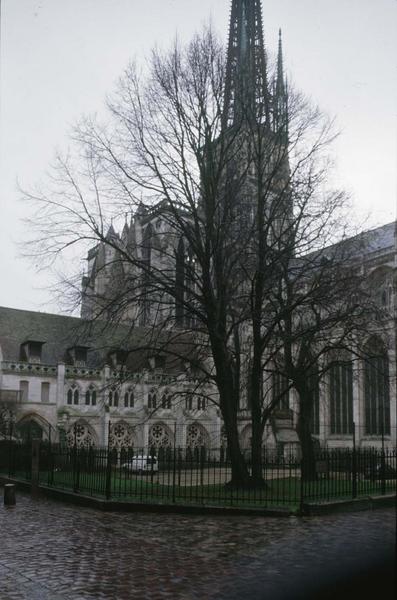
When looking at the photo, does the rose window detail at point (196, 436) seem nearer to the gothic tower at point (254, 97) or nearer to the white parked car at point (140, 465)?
the white parked car at point (140, 465)

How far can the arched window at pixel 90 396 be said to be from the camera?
4641 centimetres

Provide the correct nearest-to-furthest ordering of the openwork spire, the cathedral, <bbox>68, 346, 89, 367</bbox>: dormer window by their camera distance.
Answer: the openwork spire < the cathedral < <bbox>68, 346, 89, 367</bbox>: dormer window

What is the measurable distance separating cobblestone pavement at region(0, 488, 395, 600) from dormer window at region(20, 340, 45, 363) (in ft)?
105

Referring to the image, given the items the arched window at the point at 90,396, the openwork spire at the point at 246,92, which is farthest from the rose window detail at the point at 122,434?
the openwork spire at the point at 246,92

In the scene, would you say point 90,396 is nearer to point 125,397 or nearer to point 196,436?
point 125,397

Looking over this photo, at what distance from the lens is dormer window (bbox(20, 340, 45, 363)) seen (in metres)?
45.8

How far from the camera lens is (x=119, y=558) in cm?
903

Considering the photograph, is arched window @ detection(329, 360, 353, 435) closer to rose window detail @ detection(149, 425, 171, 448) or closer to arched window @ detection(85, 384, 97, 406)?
rose window detail @ detection(149, 425, 171, 448)

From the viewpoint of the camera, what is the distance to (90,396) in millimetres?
46906

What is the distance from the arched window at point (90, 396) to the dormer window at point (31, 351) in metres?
4.15

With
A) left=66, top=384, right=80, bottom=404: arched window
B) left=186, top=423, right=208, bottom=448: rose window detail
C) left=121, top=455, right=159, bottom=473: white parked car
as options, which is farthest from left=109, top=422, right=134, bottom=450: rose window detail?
left=121, top=455, right=159, bottom=473: white parked car

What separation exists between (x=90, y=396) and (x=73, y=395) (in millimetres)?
1292

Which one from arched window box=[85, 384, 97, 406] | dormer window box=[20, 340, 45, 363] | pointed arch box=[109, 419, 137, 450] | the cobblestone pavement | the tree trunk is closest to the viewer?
the cobblestone pavement

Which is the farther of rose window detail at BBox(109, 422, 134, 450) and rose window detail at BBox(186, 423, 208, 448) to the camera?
rose window detail at BBox(186, 423, 208, 448)
